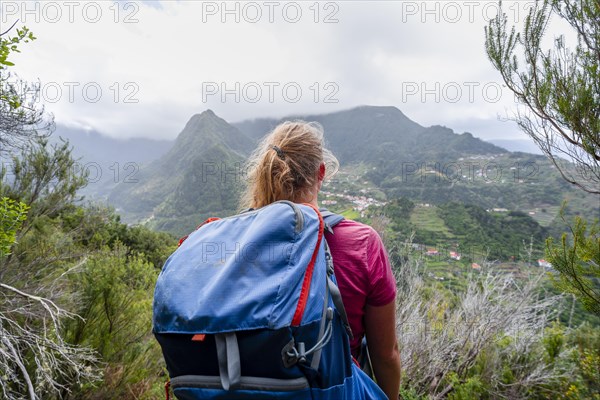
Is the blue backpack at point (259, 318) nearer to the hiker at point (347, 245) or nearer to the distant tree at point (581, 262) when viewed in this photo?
the hiker at point (347, 245)

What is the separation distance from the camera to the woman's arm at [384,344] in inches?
43.6

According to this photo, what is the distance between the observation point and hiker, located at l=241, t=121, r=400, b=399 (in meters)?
1.06

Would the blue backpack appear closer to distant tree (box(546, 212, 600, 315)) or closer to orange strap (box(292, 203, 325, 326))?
orange strap (box(292, 203, 325, 326))

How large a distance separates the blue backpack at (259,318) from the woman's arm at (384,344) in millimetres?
167

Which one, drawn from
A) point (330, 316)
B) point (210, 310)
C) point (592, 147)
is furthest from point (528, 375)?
point (210, 310)

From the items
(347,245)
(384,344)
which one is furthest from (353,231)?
(384,344)

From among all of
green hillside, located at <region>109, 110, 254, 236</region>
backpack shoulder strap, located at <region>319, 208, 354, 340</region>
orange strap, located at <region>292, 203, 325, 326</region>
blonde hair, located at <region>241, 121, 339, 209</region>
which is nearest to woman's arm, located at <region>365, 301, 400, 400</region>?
backpack shoulder strap, located at <region>319, 208, 354, 340</region>

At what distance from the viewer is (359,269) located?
3.43 ft


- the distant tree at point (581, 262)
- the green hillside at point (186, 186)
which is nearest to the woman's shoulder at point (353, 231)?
the distant tree at point (581, 262)

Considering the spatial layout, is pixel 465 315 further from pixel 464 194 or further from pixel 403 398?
pixel 464 194

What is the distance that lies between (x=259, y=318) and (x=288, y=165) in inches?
22.8

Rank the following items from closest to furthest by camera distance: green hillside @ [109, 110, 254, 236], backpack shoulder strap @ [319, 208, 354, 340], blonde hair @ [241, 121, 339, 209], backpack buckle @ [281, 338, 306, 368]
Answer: backpack buckle @ [281, 338, 306, 368]
backpack shoulder strap @ [319, 208, 354, 340]
blonde hair @ [241, 121, 339, 209]
green hillside @ [109, 110, 254, 236]

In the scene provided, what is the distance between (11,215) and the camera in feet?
7.07

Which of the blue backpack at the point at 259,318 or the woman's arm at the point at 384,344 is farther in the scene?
the woman's arm at the point at 384,344
